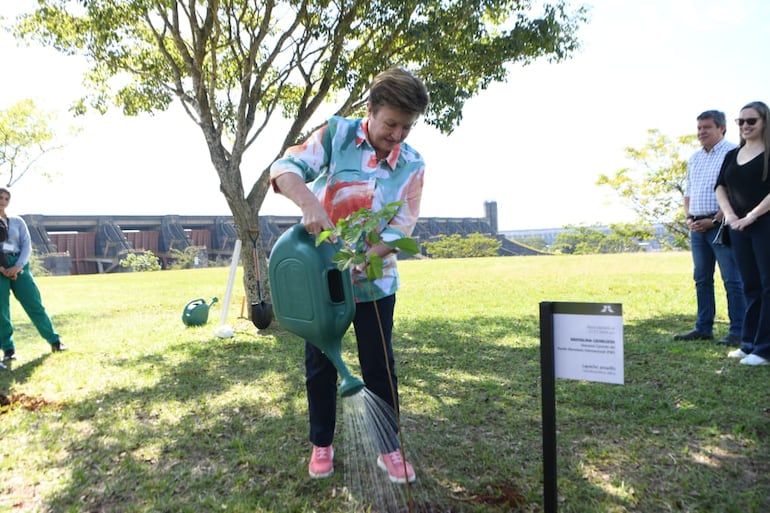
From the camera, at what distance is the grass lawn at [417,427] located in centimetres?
233

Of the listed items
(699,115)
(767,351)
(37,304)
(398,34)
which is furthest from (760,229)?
(37,304)

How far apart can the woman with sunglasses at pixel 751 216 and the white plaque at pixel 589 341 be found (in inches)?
110

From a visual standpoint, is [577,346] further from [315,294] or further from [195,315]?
[195,315]

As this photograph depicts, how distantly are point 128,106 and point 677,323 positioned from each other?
26.3ft

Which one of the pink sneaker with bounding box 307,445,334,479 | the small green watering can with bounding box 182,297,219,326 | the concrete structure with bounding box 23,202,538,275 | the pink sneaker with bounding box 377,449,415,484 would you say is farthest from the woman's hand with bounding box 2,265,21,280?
the concrete structure with bounding box 23,202,538,275

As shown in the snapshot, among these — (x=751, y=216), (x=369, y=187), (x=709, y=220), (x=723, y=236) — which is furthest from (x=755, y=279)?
(x=369, y=187)

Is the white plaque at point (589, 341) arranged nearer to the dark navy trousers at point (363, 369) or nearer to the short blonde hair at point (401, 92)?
the dark navy trousers at point (363, 369)

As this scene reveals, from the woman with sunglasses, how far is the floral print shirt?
2.90 m

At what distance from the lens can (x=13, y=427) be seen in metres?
3.43

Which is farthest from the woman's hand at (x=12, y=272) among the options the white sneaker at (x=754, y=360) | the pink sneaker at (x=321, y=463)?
the white sneaker at (x=754, y=360)

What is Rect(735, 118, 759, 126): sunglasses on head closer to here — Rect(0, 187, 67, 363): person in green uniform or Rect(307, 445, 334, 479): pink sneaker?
Rect(307, 445, 334, 479): pink sneaker

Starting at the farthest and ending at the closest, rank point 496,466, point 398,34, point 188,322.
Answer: point 188,322 → point 398,34 → point 496,466

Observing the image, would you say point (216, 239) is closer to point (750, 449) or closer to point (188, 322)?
point (188, 322)

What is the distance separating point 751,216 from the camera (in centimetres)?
376
